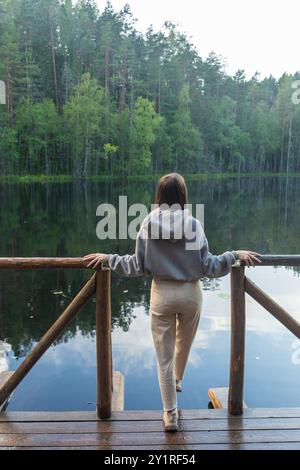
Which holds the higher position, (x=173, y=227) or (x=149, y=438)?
(x=173, y=227)

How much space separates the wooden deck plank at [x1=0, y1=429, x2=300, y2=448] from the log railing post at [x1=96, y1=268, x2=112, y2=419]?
262mm

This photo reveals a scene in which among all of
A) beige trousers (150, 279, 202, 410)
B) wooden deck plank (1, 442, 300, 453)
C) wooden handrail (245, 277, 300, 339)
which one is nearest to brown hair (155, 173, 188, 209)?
beige trousers (150, 279, 202, 410)

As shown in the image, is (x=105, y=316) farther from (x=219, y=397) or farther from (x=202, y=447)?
(x=219, y=397)

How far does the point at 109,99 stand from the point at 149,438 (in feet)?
156

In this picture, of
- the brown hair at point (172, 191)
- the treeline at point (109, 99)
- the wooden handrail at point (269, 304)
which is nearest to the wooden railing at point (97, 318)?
the brown hair at point (172, 191)

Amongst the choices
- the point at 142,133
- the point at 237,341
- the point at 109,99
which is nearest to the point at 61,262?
the point at 237,341

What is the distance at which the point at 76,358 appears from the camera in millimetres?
6941

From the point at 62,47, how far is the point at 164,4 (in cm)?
1767

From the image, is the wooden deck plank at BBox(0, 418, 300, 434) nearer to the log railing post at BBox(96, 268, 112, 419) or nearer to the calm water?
the log railing post at BBox(96, 268, 112, 419)

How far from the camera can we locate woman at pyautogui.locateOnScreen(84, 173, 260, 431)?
2.74 m

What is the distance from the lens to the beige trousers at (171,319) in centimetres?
279

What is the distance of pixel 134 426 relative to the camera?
10.0 feet

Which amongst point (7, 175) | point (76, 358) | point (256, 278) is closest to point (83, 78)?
point (7, 175)

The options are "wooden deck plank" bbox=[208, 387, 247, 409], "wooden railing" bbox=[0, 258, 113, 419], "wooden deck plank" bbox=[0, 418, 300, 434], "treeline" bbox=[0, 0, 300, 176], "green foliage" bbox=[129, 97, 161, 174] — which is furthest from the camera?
"green foliage" bbox=[129, 97, 161, 174]
